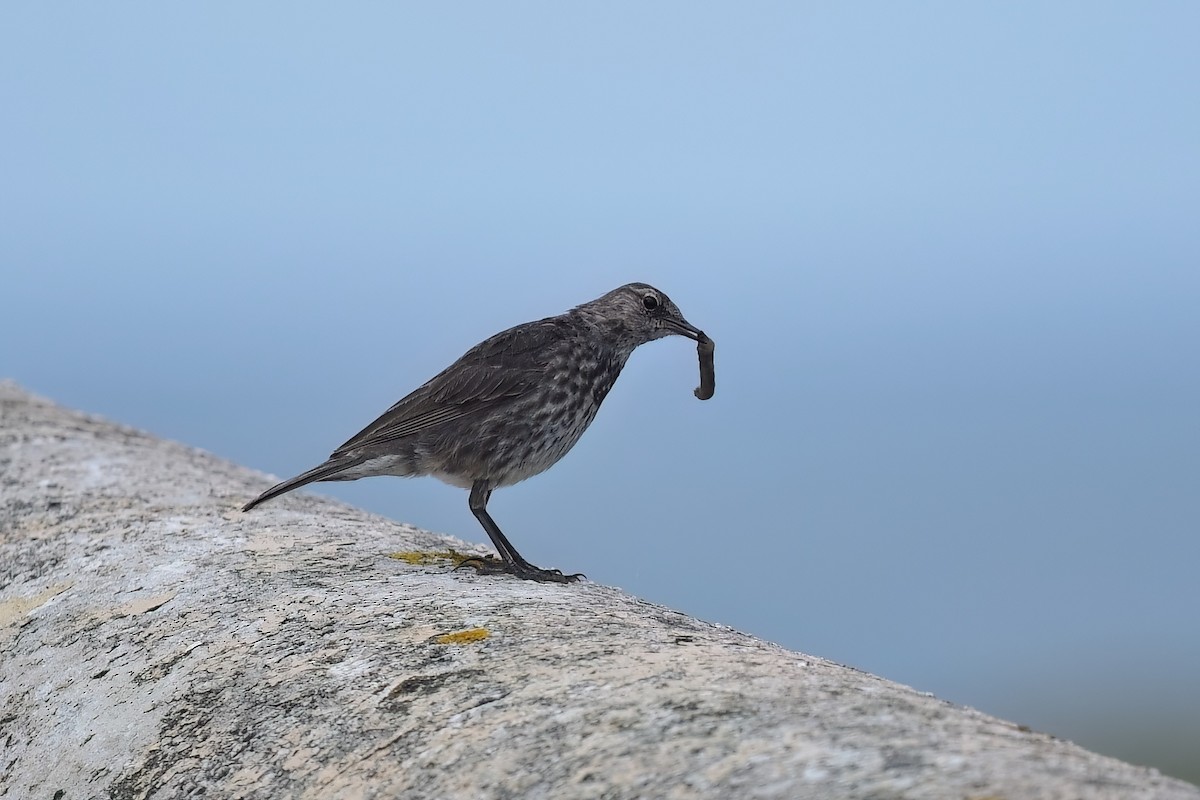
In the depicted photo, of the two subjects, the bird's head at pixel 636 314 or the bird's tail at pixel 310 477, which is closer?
the bird's tail at pixel 310 477

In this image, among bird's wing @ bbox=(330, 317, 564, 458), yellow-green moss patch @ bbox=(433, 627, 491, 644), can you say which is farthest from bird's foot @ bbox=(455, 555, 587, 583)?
yellow-green moss patch @ bbox=(433, 627, 491, 644)

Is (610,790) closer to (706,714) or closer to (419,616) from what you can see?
(706,714)

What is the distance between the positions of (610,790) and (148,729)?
1.69 m

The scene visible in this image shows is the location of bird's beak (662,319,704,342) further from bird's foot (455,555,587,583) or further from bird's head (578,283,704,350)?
bird's foot (455,555,587,583)

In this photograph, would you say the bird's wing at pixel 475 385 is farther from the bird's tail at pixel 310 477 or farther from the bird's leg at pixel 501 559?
the bird's leg at pixel 501 559

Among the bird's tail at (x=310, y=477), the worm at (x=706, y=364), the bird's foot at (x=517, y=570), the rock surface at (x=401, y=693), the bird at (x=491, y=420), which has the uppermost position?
the worm at (x=706, y=364)

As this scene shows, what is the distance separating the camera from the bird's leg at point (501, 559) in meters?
5.02

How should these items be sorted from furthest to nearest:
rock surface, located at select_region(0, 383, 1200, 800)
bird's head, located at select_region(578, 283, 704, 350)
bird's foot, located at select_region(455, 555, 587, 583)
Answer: bird's head, located at select_region(578, 283, 704, 350)
bird's foot, located at select_region(455, 555, 587, 583)
rock surface, located at select_region(0, 383, 1200, 800)

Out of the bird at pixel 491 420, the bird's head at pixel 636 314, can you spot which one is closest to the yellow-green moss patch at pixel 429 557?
the bird at pixel 491 420

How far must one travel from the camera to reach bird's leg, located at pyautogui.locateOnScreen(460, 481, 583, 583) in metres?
5.02

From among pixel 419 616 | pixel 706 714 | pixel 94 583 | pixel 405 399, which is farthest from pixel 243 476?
pixel 706 714

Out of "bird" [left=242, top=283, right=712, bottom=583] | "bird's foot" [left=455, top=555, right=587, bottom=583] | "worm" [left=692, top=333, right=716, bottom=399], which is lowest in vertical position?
"bird's foot" [left=455, top=555, right=587, bottom=583]

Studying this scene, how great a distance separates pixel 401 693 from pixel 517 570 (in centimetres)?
179

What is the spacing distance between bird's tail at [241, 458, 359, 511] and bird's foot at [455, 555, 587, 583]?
2.51 ft
